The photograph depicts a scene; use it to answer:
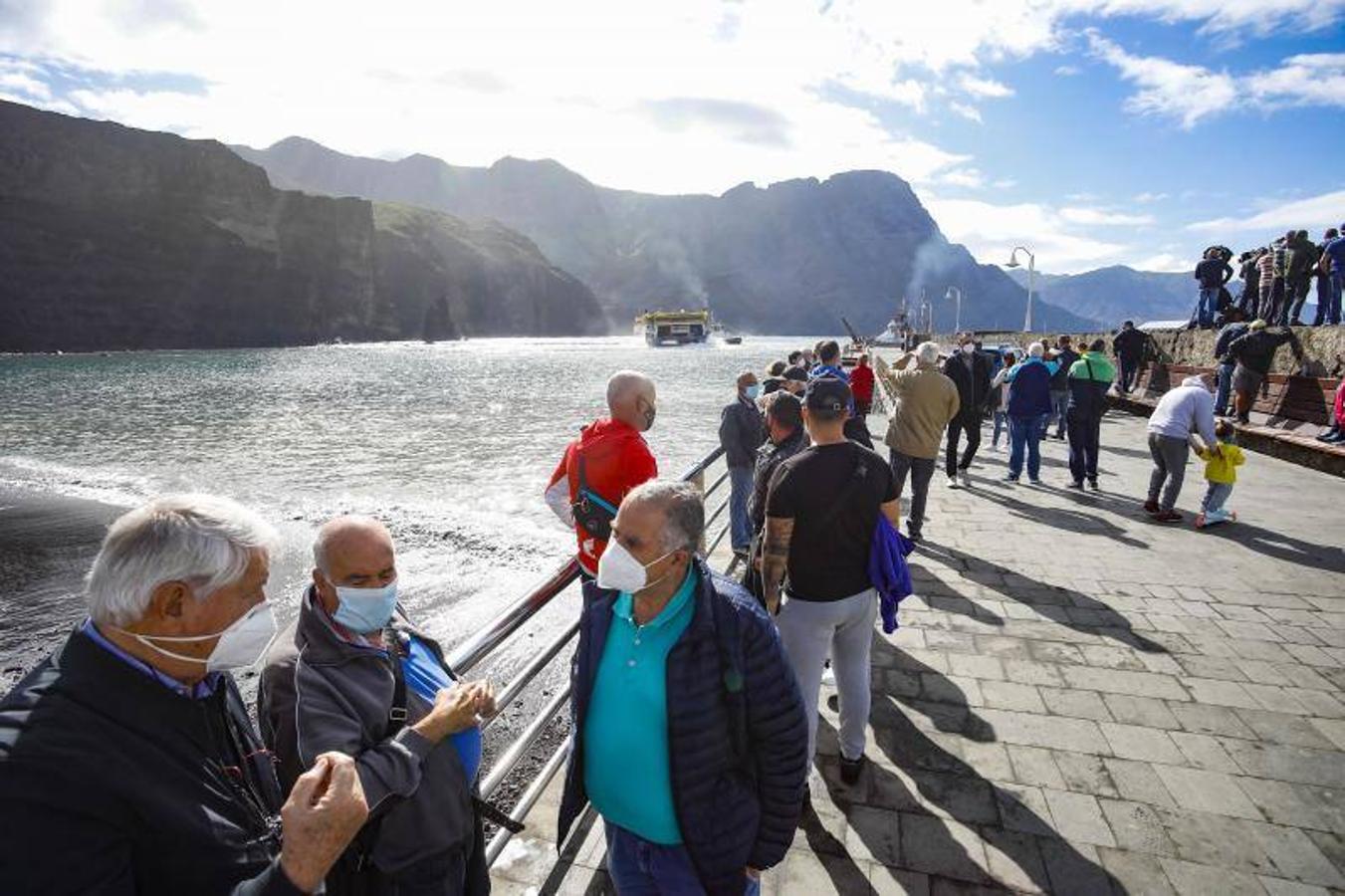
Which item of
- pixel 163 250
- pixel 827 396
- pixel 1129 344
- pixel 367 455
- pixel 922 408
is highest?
pixel 163 250

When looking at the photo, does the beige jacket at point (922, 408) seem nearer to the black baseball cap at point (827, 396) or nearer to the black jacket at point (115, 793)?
the black baseball cap at point (827, 396)

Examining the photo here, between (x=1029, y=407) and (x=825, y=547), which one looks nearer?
(x=825, y=547)

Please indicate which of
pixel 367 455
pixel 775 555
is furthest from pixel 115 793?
pixel 367 455

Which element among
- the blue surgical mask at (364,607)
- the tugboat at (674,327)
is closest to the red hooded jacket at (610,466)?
the blue surgical mask at (364,607)

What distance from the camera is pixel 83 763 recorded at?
117cm

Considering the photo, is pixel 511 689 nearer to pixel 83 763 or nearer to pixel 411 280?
Result: pixel 83 763

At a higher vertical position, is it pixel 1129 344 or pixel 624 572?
pixel 1129 344

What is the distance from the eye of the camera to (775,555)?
3.40m

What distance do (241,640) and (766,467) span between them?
328 centimetres

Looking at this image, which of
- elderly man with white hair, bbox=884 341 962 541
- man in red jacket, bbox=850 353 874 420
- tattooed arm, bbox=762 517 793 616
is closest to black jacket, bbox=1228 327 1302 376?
man in red jacket, bbox=850 353 874 420

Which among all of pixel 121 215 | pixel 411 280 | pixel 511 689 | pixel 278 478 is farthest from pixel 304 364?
pixel 511 689

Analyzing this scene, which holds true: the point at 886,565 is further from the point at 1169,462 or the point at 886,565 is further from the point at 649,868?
the point at 1169,462

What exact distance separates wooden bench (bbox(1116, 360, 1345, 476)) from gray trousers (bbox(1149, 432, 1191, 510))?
521 cm

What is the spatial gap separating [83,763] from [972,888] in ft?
10.4
